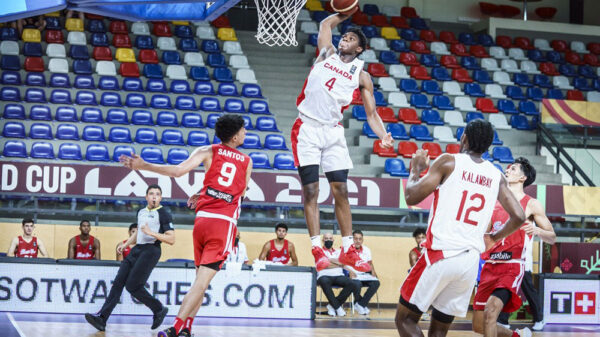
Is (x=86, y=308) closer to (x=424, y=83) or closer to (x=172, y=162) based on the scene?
(x=172, y=162)

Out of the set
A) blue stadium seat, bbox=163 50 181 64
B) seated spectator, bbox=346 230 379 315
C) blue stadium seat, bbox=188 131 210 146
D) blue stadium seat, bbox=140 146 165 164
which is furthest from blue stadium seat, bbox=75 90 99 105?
seated spectator, bbox=346 230 379 315

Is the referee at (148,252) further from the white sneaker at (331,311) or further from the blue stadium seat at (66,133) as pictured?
the blue stadium seat at (66,133)

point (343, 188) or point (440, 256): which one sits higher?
point (343, 188)

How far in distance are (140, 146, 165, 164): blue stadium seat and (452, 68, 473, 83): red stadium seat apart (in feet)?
29.2

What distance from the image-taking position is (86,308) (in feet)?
40.3

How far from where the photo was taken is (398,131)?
717 inches

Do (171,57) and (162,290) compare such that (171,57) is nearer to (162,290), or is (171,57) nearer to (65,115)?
(65,115)

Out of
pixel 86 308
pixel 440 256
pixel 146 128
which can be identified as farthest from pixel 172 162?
pixel 440 256

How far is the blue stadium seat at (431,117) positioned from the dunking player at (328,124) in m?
12.3

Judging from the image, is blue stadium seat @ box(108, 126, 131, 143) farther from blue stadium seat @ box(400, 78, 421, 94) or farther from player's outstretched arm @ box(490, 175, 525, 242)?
player's outstretched arm @ box(490, 175, 525, 242)

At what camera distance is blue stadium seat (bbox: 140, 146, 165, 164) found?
610 inches

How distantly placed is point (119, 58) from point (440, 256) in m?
13.7

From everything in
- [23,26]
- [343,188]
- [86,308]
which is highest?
[23,26]

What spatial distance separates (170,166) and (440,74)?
48.9 feet
